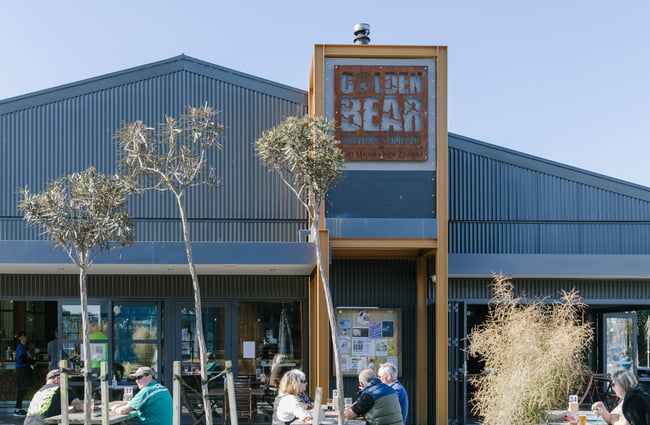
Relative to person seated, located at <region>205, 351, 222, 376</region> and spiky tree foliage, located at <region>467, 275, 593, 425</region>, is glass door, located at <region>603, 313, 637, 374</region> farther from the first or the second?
person seated, located at <region>205, 351, 222, 376</region>

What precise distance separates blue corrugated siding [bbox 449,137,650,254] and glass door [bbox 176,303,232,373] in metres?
4.16

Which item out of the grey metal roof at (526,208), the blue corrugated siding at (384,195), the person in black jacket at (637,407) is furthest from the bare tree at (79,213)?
the grey metal roof at (526,208)

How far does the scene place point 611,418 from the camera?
8617 mm

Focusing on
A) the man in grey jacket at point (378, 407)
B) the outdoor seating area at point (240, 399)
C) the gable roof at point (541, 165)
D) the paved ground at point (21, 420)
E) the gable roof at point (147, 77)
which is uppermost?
the gable roof at point (147, 77)

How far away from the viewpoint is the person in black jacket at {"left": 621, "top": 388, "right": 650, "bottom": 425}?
7.23 meters

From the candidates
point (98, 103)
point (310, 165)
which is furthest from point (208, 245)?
point (310, 165)

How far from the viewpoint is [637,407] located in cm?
726

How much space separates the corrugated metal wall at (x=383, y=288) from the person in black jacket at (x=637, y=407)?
7.49 metres

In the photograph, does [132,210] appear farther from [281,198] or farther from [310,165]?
[310,165]

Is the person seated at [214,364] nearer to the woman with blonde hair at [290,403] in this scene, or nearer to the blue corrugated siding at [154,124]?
the blue corrugated siding at [154,124]

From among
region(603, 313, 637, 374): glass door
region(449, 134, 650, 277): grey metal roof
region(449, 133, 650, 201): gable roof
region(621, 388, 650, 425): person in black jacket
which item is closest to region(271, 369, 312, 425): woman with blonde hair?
region(621, 388, 650, 425): person in black jacket

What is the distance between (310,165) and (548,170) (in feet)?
23.9

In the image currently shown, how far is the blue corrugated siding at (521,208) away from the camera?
14.8 metres

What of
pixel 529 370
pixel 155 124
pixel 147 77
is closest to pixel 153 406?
pixel 529 370
